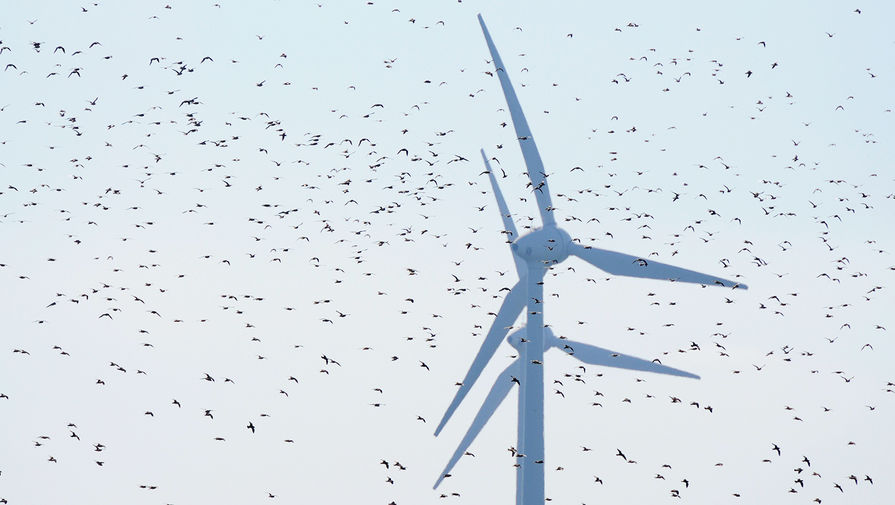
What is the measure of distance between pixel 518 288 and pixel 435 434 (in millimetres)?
12862

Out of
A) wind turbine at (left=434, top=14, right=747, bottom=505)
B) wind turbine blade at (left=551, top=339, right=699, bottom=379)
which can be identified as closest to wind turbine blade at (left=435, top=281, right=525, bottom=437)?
wind turbine at (left=434, top=14, right=747, bottom=505)

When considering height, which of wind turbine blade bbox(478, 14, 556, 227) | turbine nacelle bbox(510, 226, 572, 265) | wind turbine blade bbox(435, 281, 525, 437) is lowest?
wind turbine blade bbox(435, 281, 525, 437)

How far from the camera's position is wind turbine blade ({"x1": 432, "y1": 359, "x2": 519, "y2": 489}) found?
369 feet

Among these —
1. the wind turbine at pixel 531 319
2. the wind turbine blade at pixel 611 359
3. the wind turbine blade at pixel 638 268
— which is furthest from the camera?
the wind turbine blade at pixel 611 359

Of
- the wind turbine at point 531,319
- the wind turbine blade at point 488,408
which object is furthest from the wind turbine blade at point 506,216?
the wind turbine blade at point 488,408

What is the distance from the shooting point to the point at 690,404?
83875 millimetres

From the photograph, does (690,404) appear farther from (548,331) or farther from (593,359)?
(548,331)

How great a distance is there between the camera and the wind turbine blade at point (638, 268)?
95625 millimetres

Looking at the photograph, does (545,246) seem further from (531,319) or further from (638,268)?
(638,268)

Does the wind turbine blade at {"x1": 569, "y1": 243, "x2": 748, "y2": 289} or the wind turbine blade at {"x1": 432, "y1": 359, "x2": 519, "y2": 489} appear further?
the wind turbine blade at {"x1": 432, "y1": 359, "x2": 519, "y2": 489}

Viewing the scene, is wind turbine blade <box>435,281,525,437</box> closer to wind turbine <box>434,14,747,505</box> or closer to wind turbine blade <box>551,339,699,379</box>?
wind turbine <box>434,14,747,505</box>

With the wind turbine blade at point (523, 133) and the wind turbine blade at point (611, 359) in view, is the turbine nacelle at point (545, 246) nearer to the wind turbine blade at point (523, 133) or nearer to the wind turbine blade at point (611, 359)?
the wind turbine blade at point (523, 133)

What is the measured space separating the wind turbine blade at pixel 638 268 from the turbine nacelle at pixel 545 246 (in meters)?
3.13

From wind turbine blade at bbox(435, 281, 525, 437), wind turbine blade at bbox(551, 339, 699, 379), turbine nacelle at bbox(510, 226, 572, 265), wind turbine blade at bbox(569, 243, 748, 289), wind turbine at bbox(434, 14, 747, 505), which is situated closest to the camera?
wind turbine blade at bbox(569, 243, 748, 289)
